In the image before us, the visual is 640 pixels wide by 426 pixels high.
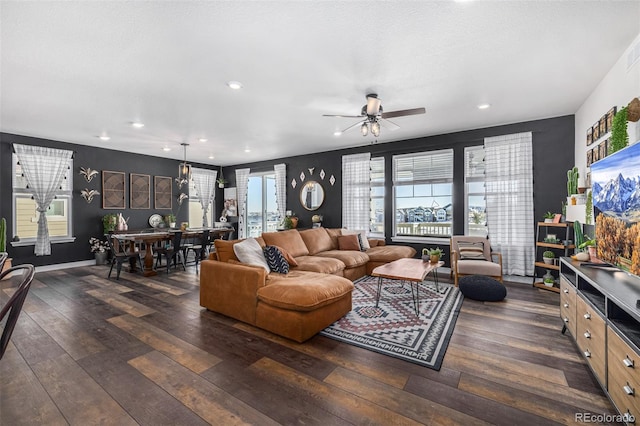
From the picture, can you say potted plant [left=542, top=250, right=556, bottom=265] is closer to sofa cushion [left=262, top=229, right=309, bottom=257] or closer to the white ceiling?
the white ceiling

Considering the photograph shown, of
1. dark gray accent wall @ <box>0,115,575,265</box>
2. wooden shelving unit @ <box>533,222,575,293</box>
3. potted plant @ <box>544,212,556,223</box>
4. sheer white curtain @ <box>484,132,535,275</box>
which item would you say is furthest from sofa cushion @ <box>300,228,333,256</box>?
potted plant @ <box>544,212,556,223</box>

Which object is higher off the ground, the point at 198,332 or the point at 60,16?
the point at 60,16

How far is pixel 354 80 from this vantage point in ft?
10.6

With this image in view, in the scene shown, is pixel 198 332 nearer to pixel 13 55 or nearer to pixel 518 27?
pixel 13 55

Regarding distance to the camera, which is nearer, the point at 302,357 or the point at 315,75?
the point at 302,357

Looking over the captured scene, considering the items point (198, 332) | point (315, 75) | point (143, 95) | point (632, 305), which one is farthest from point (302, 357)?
point (143, 95)

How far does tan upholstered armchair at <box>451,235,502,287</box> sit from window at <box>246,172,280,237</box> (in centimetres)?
503

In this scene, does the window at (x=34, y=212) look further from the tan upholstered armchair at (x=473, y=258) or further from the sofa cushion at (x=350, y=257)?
the tan upholstered armchair at (x=473, y=258)

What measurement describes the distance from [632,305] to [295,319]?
2249 millimetres

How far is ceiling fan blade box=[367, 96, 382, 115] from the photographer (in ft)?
11.4

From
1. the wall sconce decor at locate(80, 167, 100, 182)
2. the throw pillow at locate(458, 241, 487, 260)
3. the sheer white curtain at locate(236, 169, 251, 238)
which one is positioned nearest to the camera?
the throw pillow at locate(458, 241, 487, 260)

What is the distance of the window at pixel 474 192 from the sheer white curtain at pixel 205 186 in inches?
273

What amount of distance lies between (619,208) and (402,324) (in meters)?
2.01

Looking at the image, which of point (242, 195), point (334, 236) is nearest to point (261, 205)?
point (242, 195)
